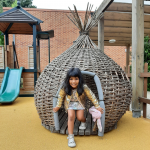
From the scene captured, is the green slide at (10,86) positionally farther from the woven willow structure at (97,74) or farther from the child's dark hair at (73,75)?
the child's dark hair at (73,75)

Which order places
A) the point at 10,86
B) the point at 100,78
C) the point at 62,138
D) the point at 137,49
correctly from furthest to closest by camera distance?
the point at 10,86 < the point at 137,49 < the point at 100,78 < the point at 62,138

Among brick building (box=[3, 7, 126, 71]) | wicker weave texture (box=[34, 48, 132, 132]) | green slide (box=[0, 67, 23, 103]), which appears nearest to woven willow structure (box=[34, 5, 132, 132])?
wicker weave texture (box=[34, 48, 132, 132])

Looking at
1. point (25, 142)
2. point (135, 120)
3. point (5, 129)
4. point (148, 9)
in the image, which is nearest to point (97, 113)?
point (25, 142)

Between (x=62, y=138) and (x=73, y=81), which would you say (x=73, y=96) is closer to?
(x=73, y=81)

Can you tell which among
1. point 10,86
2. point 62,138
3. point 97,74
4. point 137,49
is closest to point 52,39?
point 10,86

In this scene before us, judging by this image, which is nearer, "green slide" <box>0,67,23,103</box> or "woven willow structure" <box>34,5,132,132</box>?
"woven willow structure" <box>34,5,132,132</box>

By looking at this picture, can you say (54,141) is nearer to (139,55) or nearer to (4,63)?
(139,55)

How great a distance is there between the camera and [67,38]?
1502cm

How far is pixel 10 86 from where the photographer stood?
6.25m

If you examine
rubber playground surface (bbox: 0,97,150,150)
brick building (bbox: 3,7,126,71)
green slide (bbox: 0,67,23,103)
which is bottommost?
rubber playground surface (bbox: 0,97,150,150)

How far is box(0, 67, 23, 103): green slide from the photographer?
5441 millimetres

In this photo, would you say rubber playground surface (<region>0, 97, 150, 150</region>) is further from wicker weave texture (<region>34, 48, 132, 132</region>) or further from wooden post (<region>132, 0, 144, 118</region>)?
wooden post (<region>132, 0, 144, 118</region>)

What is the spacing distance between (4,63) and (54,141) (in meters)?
5.84

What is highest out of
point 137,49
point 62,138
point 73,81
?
point 137,49
